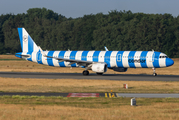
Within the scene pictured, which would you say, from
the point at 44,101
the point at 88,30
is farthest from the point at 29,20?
the point at 44,101

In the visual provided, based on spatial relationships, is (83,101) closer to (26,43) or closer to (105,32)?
(26,43)

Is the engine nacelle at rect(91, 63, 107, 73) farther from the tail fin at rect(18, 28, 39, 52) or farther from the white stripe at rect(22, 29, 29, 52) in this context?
the white stripe at rect(22, 29, 29, 52)

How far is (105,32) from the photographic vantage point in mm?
127188

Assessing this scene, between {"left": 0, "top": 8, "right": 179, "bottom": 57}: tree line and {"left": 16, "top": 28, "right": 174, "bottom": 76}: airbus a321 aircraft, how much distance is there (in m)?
62.7

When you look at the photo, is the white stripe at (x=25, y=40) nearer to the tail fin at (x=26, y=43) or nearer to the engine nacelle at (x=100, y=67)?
the tail fin at (x=26, y=43)

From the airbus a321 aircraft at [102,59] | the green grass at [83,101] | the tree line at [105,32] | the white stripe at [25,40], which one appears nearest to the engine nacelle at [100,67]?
the airbus a321 aircraft at [102,59]

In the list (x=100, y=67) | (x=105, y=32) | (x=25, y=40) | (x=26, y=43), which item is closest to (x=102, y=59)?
(x=100, y=67)

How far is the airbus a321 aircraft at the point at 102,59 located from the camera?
150 ft

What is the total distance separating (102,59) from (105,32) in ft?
261

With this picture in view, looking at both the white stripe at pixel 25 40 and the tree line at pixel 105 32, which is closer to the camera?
the white stripe at pixel 25 40

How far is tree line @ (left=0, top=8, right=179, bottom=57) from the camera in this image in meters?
111

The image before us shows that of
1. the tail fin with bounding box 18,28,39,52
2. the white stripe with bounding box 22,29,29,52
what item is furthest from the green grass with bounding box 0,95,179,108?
the white stripe with bounding box 22,29,29,52

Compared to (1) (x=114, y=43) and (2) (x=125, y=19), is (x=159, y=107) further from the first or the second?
(2) (x=125, y=19)

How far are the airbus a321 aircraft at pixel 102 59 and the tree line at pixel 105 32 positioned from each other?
6268 cm
